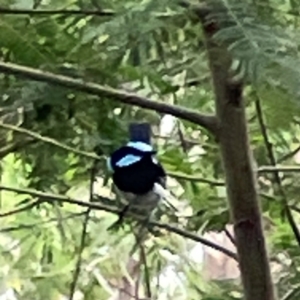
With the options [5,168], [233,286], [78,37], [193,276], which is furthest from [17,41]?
[193,276]

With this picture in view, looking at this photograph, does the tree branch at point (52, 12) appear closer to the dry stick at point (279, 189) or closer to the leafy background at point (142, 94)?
the leafy background at point (142, 94)

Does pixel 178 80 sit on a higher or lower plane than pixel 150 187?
higher

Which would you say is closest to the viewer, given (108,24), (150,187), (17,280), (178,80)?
(108,24)

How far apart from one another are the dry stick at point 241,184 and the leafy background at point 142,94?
2 centimetres

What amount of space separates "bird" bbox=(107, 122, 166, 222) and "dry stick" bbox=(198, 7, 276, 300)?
0.15 feet

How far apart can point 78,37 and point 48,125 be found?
3.0 inches

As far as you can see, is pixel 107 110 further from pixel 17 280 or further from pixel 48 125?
pixel 17 280

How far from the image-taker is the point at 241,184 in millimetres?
551

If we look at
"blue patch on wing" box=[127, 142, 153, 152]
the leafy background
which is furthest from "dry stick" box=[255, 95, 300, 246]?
"blue patch on wing" box=[127, 142, 153, 152]

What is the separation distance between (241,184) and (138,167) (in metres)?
0.07

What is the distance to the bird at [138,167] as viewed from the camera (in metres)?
0.56

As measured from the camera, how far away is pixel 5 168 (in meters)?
1.03

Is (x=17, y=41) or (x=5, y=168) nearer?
(x=17, y=41)

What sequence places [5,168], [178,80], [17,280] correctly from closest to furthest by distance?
1. [178,80]
2. [5,168]
3. [17,280]
